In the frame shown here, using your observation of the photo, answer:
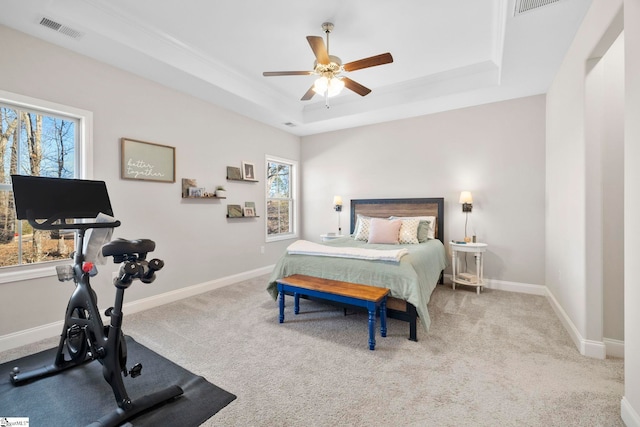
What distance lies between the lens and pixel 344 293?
2.46 meters

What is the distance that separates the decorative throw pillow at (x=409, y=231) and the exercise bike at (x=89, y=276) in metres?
3.08

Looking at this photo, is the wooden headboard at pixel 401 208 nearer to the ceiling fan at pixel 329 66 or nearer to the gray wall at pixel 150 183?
the gray wall at pixel 150 183

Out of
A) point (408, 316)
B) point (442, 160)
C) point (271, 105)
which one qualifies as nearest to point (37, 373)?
point (408, 316)

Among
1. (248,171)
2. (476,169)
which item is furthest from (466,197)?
(248,171)

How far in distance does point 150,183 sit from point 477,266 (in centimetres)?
436

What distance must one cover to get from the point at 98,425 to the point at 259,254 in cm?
347

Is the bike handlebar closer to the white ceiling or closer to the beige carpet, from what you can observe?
the beige carpet

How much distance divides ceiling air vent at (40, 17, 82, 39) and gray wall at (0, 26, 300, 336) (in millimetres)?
288

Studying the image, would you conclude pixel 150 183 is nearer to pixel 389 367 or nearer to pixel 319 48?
pixel 319 48

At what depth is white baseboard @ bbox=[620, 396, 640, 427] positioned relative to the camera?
4.62 ft

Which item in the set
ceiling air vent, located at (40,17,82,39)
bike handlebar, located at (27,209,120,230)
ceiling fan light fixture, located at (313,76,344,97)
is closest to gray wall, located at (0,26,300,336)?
ceiling air vent, located at (40,17,82,39)

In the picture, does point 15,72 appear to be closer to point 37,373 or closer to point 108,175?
point 108,175

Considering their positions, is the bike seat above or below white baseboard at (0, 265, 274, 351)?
above

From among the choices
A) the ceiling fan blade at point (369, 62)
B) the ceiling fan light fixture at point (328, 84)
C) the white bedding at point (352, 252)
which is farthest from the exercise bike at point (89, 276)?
→ the ceiling fan blade at point (369, 62)
